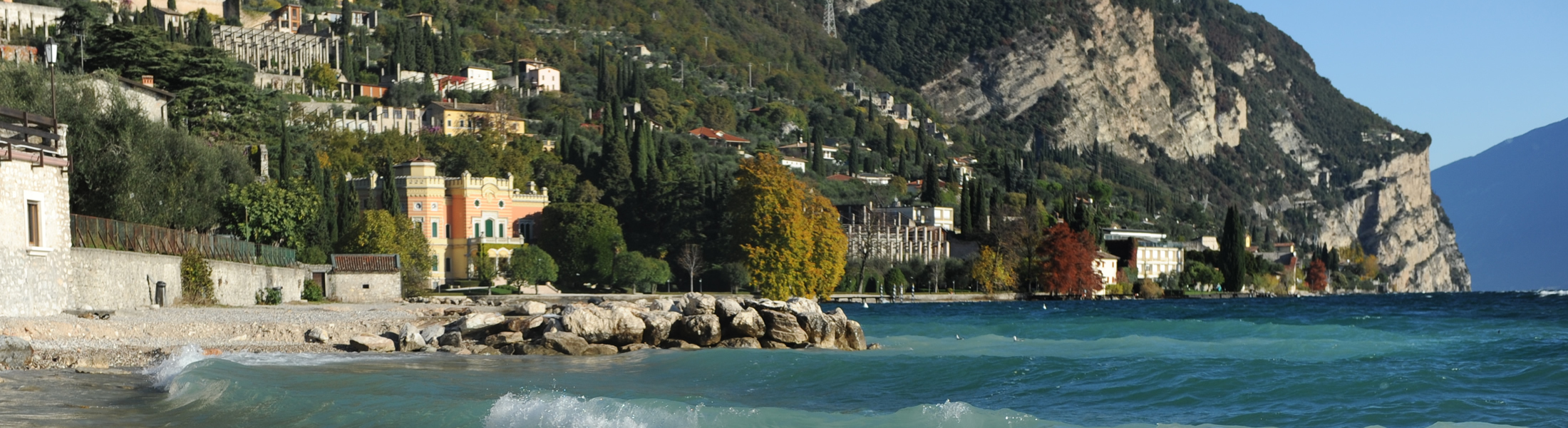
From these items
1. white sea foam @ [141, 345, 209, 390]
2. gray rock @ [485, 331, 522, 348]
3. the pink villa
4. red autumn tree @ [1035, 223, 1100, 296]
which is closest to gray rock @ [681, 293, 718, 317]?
gray rock @ [485, 331, 522, 348]

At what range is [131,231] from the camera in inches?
985

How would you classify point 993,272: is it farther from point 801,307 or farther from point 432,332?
point 432,332

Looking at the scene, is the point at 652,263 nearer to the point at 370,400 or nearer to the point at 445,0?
the point at 370,400

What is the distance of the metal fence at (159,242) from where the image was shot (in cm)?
2284

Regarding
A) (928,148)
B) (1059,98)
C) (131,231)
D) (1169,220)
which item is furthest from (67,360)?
(1059,98)

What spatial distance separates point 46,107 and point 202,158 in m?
5.14

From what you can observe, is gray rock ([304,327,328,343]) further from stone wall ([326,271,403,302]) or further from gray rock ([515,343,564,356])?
stone wall ([326,271,403,302])

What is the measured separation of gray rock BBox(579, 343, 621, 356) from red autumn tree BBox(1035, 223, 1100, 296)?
204 feet

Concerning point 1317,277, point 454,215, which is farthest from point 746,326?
point 1317,277

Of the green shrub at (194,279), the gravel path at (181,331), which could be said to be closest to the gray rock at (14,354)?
the gravel path at (181,331)

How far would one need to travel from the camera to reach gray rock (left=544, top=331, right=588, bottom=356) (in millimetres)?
22703

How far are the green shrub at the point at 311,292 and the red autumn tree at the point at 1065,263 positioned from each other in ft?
170

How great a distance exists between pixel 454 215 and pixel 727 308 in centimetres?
5293

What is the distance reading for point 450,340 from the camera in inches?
910
